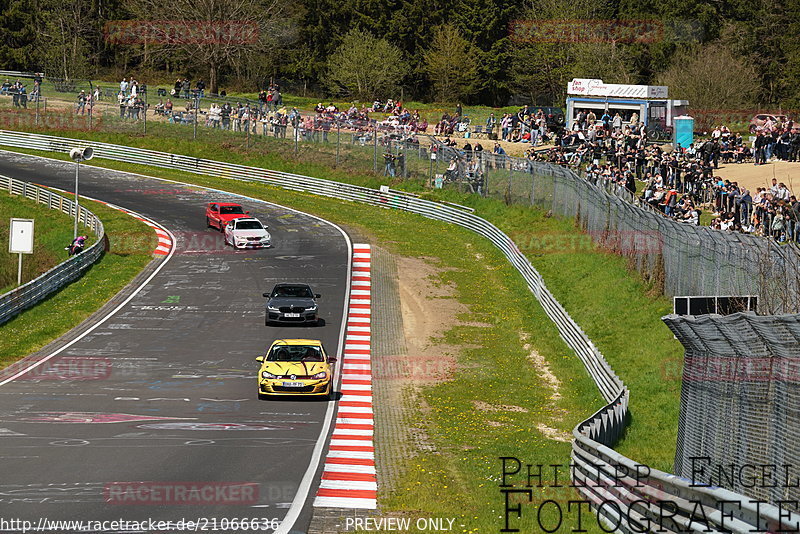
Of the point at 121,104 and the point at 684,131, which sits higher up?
the point at 121,104

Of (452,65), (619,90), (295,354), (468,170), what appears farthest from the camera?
(452,65)

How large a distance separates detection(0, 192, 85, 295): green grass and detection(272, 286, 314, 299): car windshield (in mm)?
13701

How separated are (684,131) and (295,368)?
3399 centimetres

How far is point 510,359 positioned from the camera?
102 ft

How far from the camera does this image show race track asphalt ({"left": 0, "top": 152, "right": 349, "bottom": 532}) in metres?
16.2

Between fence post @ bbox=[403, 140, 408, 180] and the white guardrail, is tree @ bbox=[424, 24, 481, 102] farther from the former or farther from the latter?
the white guardrail

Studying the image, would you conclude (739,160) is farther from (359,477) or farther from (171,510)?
(171,510)

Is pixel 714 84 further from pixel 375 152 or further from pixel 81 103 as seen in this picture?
pixel 81 103

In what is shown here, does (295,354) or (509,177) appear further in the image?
(509,177)

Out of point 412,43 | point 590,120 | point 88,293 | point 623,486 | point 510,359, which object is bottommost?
point 510,359

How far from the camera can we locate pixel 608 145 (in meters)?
48.9

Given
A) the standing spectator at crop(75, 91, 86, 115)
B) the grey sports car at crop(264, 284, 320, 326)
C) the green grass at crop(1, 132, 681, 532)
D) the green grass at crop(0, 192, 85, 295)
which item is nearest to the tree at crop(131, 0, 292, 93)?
the standing spectator at crop(75, 91, 86, 115)

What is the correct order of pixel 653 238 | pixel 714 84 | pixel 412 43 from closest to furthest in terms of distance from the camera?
pixel 653 238 → pixel 714 84 → pixel 412 43

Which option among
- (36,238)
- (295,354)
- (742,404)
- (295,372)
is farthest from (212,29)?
(742,404)
